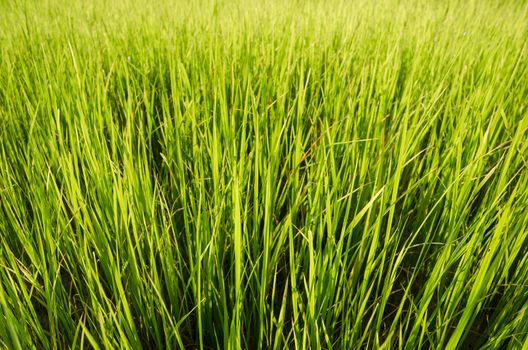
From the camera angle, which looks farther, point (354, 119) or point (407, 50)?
point (407, 50)

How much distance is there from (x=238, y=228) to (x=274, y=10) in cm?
184

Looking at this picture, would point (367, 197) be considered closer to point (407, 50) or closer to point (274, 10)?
point (407, 50)

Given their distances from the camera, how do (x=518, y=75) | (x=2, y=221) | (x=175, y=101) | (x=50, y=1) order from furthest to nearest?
(x=50, y=1) → (x=518, y=75) → (x=175, y=101) → (x=2, y=221)

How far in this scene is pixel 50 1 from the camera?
2639 millimetres

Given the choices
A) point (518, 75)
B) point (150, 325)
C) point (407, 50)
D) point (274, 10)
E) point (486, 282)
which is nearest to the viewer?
point (486, 282)

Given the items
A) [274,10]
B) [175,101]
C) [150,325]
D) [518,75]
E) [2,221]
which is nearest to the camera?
[150,325]

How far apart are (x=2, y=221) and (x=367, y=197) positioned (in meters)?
0.75

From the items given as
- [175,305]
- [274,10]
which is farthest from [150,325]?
[274,10]

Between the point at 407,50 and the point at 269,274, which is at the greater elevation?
the point at 407,50

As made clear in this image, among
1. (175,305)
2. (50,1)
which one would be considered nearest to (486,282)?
(175,305)

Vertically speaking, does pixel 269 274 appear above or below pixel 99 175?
below

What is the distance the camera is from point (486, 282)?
0.49 metres

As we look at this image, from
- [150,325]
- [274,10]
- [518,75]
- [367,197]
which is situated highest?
[274,10]

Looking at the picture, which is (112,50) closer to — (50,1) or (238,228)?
(238,228)
